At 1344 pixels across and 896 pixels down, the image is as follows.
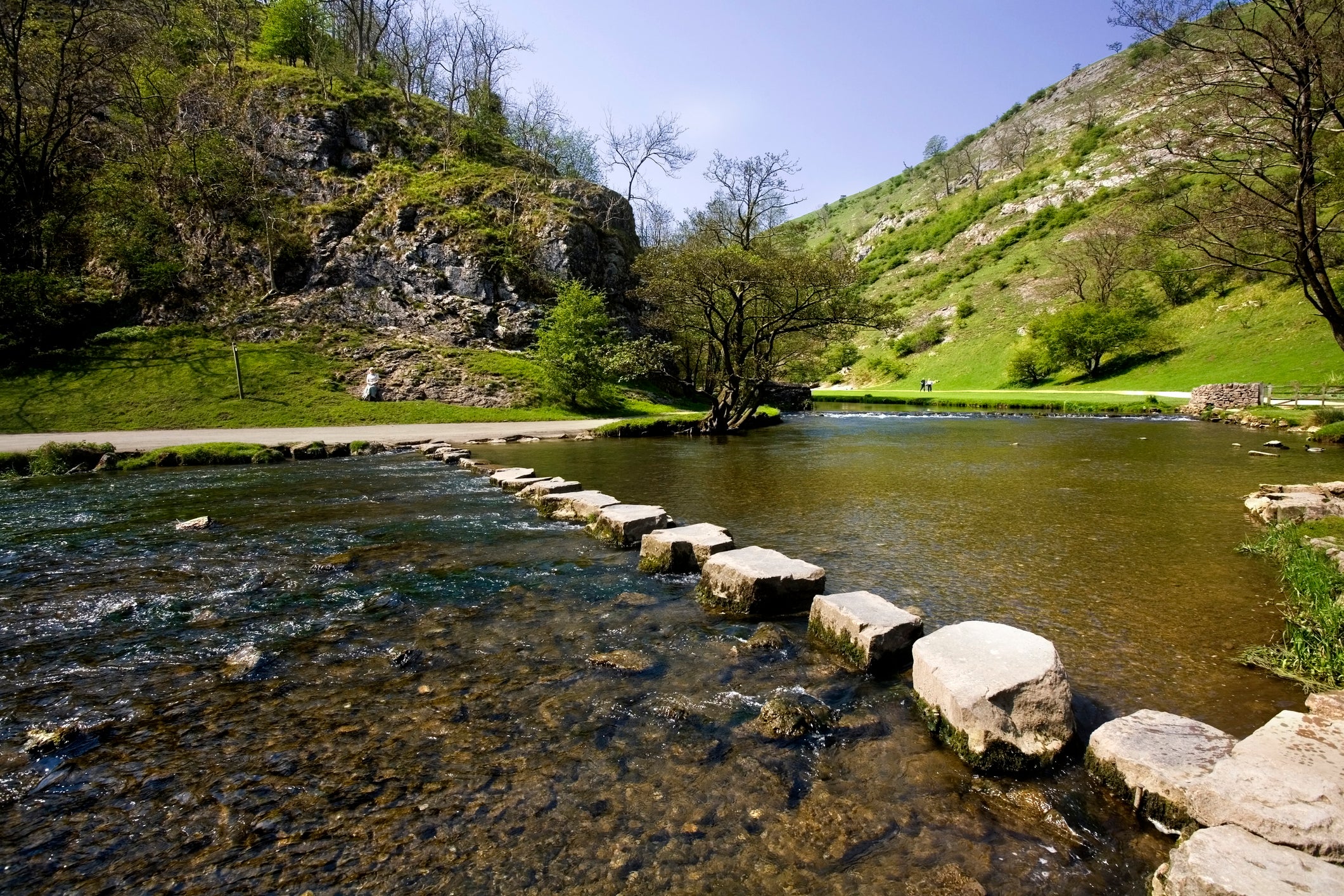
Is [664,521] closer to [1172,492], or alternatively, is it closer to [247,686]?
[247,686]

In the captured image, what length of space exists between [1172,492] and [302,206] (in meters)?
58.1

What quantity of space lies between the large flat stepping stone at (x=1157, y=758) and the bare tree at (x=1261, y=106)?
1586 cm

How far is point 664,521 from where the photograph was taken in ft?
31.1

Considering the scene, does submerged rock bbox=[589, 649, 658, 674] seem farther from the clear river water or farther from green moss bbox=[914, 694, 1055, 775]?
green moss bbox=[914, 694, 1055, 775]

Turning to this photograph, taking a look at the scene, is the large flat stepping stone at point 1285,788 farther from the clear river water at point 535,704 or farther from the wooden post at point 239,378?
the wooden post at point 239,378

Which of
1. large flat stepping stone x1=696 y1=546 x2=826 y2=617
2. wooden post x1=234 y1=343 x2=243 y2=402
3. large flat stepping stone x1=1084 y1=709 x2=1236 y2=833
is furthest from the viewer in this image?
wooden post x1=234 y1=343 x2=243 y2=402

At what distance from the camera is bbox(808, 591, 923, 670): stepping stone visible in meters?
4.98

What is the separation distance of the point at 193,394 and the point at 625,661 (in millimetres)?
36932

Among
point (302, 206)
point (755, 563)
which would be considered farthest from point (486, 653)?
point (302, 206)

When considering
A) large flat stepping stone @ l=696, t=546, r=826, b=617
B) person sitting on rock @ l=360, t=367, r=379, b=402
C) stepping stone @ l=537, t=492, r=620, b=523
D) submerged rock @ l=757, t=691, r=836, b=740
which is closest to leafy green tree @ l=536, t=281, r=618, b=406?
person sitting on rock @ l=360, t=367, r=379, b=402

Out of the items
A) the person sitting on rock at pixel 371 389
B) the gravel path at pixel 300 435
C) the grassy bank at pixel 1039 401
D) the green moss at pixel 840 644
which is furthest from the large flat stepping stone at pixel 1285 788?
the grassy bank at pixel 1039 401

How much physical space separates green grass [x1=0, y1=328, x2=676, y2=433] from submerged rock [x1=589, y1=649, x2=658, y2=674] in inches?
1217

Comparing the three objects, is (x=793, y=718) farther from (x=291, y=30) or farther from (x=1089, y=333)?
(x=291, y=30)

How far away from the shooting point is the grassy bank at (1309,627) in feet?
15.4
